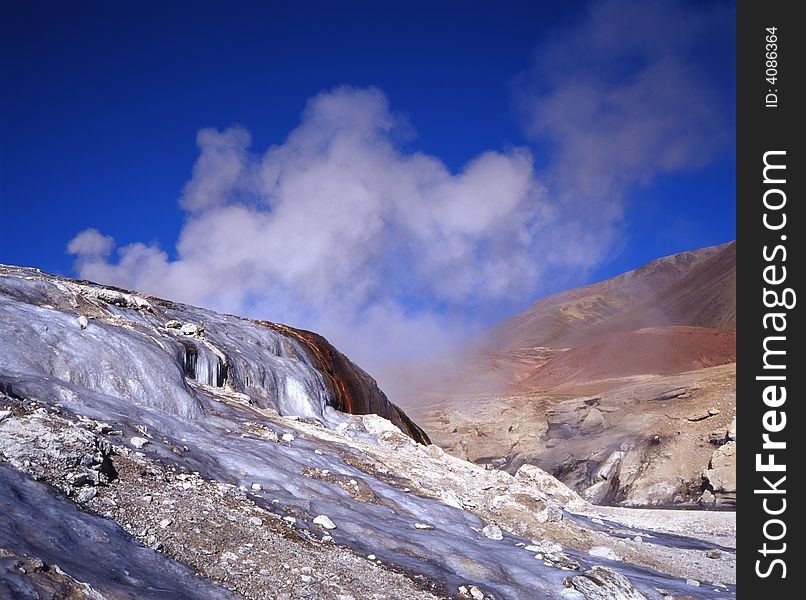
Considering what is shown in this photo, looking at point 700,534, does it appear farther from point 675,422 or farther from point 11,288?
point 11,288

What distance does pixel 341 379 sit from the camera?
2250cm

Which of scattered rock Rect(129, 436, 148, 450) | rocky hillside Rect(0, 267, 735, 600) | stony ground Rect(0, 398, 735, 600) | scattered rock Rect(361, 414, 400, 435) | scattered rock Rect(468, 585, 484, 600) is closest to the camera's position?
rocky hillside Rect(0, 267, 735, 600)

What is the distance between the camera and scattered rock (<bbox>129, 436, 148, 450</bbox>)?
8.37m

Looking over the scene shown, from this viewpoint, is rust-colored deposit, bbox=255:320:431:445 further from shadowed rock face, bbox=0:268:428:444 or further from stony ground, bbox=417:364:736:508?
stony ground, bbox=417:364:736:508

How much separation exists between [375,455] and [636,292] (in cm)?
12990

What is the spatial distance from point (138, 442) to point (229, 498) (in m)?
1.66

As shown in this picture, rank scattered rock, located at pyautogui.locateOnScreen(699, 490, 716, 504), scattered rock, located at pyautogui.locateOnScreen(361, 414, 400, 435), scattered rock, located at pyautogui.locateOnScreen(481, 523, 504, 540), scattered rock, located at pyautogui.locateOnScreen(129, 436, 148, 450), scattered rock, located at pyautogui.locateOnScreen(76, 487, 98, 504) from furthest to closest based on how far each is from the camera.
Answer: scattered rock, located at pyautogui.locateOnScreen(699, 490, 716, 504) → scattered rock, located at pyautogui.locateOnScreen(361, 414, 400, 435) → scattered rock, located at pyautogui.locateOnScreen(481, 523, 504, 540) → scattered rock, located at pyautogui.locateOnScreen(129, 436, 148, 450) → scattered rock, located at pyautogui.locateOnScreen(76, 487, 98, 504)

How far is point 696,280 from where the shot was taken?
320ft

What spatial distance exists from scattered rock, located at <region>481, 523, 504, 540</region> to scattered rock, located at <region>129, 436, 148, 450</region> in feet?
19.0

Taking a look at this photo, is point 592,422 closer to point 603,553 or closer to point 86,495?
point 603,553

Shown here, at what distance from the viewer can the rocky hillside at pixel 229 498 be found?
18.8ft

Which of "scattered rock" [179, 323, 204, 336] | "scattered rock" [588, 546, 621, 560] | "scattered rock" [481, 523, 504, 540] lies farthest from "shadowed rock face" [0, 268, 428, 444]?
"scattered rock" [588, 546, 621, 560]
